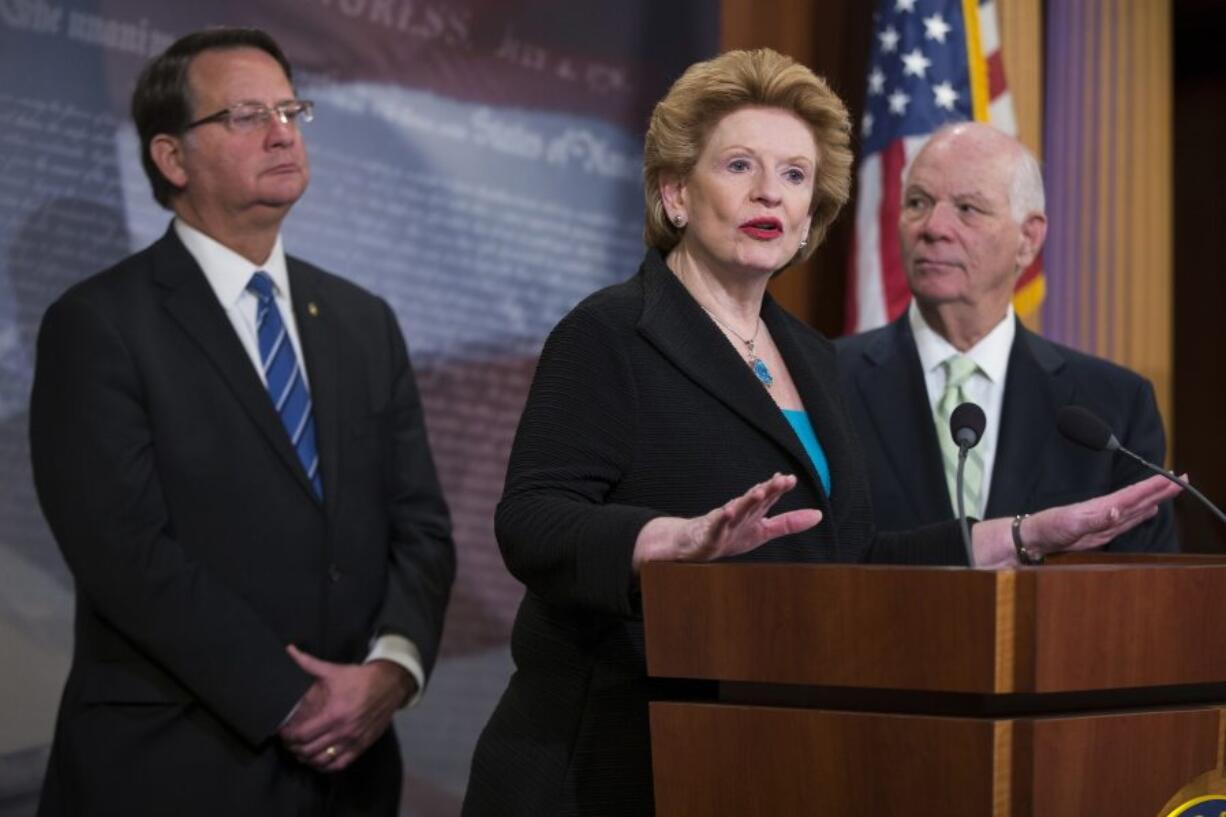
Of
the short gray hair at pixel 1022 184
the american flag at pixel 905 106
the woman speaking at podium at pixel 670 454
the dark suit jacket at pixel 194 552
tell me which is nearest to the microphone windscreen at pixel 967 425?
the woman speaking at podium at pixel 670 454

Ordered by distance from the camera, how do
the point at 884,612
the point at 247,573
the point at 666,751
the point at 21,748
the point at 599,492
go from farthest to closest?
the point at 21,748 < the point at 247,573 < the point at 599,492 < the point at 666,751 < the point at 884,612

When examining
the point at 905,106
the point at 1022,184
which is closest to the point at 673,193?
the point at 1022,184

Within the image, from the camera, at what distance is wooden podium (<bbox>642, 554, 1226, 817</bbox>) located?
5.20 feet

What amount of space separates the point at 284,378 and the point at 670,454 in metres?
1.31

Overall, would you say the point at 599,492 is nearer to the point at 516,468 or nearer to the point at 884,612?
the point at 516,468

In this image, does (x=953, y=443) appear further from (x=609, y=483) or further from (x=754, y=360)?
(x=609, y=483)

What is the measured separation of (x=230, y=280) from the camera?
10.5ft

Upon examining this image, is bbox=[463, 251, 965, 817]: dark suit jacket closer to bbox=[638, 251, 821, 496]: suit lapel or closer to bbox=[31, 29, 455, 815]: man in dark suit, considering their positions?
bbox=[638, 251, 821, 496]: suit lapel

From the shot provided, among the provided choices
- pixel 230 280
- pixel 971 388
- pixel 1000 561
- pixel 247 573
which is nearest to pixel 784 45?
pixel 971 388

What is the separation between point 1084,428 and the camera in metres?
2.19

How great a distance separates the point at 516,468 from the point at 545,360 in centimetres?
15

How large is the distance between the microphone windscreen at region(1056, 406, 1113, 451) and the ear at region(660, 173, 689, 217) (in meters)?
0.57

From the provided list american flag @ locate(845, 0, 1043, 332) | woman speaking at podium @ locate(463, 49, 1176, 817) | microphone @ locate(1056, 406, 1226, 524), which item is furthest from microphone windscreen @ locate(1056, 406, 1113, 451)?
american flag @ locate(845, 0, 1043, 332)

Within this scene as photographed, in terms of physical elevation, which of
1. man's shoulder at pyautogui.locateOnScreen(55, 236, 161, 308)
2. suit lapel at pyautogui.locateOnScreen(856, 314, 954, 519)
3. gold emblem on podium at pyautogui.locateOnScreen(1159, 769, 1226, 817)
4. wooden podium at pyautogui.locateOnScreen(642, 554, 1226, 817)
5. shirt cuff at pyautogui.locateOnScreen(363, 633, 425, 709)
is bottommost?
shirt cuff at pyautogui.locateOnScreen(363, 633, 425, 709)
